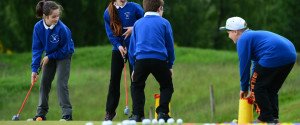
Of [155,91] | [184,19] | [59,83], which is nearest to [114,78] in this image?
[59,83]

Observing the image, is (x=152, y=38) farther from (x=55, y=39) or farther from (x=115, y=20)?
(x=55, y=39)

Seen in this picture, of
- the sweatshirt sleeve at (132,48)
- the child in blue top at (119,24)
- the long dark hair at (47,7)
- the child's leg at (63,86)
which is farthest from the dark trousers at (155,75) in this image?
the long dark hair at (47,7)

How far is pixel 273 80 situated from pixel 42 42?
4.15 m

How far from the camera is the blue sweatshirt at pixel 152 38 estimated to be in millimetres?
11797

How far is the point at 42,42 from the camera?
1405 centimetres

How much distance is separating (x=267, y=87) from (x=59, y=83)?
3703 mm

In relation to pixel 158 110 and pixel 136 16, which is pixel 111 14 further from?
pixel 158 110

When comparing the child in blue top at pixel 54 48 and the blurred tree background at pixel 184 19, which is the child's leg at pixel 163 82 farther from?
the blurred tree background at pixel 184 19

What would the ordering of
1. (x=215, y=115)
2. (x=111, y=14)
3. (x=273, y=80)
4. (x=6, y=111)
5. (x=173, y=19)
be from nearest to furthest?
(x=273, y=80) → (x=111, y=14) → (x=215, y=115) → (x=6, y=111) → (x=173, y=19)

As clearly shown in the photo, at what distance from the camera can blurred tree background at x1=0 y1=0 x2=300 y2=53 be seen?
4347 centimetres

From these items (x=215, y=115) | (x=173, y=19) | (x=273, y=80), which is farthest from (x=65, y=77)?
(x=173, y=19)

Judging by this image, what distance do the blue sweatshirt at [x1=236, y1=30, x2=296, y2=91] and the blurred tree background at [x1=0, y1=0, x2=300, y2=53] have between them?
31.5 m

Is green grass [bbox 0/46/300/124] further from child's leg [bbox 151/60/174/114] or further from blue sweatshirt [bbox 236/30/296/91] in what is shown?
child's leg [bbox 151/60/174/114]

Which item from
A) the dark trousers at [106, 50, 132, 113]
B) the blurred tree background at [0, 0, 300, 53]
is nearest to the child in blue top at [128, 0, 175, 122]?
the dark trousers at [106, 50, 132, 113]
